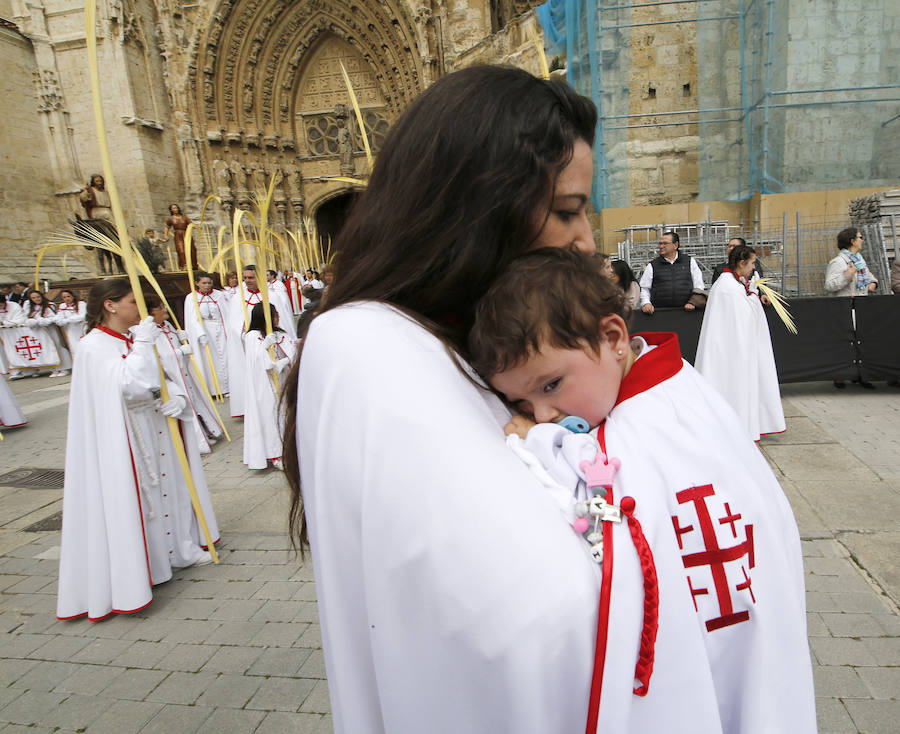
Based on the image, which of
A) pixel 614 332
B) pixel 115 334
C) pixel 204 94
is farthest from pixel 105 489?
pixel 204 94

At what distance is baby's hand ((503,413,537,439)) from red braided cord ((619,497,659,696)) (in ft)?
0.79

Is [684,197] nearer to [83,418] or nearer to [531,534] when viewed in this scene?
[83,418]

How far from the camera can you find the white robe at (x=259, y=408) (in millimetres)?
5699

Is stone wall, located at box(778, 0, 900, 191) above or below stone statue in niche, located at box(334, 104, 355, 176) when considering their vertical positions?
below

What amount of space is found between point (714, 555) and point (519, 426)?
35 centimetres

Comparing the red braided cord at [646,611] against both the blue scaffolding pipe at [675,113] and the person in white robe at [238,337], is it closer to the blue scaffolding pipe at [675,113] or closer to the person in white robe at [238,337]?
the person in white robe at [238,337]

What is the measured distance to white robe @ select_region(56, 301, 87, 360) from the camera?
12.3m

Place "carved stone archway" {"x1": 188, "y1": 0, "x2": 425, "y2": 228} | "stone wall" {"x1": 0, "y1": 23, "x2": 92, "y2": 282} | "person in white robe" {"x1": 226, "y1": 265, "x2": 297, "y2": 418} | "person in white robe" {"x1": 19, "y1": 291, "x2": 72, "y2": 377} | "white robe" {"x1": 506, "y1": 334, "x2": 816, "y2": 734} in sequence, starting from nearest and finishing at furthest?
"white robe" {"x1": 506, "y1": 334, "x2": 816, "y2": 734} → "person in white robe" {"x1": 226, "y1": 265, "x2": 297, "y2": 418} → "person in white robe" {"x1": 19, "y1": 291, "x2": 72, "y2": 377} → "stone wall" {"x1": 0, "y1": 23, "x2": 92, "y2": 282} → "carved stone archway" {"x1": 188, "y1": 0, "x2": 425, "y2": 228}

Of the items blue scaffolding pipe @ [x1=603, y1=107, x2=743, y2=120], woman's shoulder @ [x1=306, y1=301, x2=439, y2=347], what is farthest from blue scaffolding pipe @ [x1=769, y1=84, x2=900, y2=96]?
woman's shoulder @ [x1=306, y1=301, x2=439, y2=347]

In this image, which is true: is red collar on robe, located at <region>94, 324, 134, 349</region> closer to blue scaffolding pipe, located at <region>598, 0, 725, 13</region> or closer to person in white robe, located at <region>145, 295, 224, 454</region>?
person in white robe, located at <region>145, 295, 224, 454</region>

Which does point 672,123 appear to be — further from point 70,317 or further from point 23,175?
point 23,175

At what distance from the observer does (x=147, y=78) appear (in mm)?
19438

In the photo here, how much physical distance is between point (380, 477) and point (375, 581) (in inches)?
5.3

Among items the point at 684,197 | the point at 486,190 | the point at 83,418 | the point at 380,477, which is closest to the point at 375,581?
the point at 380,477
